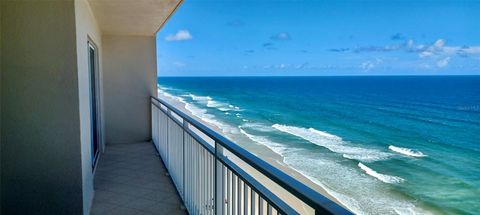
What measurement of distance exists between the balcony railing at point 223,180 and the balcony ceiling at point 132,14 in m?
1.19

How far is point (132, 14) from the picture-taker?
4.49 m

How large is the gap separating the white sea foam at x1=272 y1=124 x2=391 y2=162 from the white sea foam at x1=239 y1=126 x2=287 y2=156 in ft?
7.38

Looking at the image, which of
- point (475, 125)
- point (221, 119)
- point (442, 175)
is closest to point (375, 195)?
point (442, 175)

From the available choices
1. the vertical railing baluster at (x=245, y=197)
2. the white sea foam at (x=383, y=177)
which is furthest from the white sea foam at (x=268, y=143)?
the vertical railing baluster at (x=245, y=197)

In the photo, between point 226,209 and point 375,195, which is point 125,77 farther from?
point 375,195

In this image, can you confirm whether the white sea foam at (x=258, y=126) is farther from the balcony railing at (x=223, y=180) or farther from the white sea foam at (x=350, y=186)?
the balcony railing at (x=223, y=180)

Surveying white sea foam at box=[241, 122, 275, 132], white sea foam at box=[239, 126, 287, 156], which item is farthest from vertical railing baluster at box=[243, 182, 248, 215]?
white sea foam at box=[241, 122, 275, 132]

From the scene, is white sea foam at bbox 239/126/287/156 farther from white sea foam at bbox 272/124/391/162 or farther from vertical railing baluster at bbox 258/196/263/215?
vertical railing baluster at bbox 258/196/263/215

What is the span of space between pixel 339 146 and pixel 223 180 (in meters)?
17.1

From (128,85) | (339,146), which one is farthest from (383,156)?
(128,85)

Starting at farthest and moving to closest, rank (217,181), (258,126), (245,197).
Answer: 1. (258,126)
2. (217,181)
3. (245,197)

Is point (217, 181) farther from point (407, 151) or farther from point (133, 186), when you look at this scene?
point (407, 151)

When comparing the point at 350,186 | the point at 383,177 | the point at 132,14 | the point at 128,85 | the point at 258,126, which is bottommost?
the point at 383,177

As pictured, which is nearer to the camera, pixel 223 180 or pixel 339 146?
pixel 223 180
